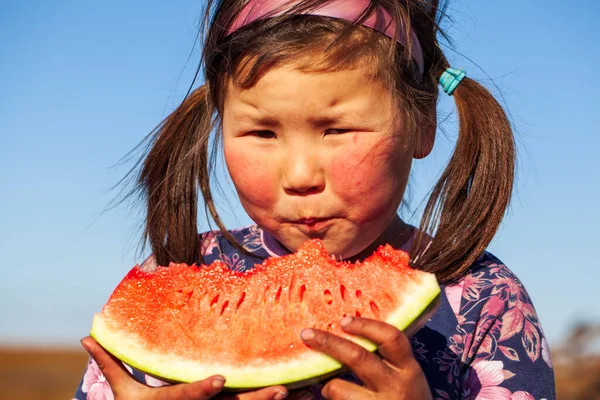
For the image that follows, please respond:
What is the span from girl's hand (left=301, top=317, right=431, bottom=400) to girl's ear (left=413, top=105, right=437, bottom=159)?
1.02 meters

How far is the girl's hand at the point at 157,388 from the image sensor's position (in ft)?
5.59

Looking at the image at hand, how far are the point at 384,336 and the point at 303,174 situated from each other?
677mm

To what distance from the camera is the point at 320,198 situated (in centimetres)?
223

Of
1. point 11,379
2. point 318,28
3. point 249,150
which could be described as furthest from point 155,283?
point 11,379

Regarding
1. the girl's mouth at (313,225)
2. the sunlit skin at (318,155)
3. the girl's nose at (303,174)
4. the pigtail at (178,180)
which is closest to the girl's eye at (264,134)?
the sunlit skin at (318,155)

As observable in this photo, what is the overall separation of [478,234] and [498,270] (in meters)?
0.19

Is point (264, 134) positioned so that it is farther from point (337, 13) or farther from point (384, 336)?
point (384, 336)

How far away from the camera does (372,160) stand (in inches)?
88.9

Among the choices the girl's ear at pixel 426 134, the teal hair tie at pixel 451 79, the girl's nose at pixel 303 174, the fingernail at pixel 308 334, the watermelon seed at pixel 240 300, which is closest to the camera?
the fingernail at pixel 308 334

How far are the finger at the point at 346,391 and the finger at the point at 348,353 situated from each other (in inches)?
1.8

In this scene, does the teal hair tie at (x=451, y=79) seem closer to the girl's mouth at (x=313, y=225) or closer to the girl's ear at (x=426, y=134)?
the girl's ear at (x=426, y=134)

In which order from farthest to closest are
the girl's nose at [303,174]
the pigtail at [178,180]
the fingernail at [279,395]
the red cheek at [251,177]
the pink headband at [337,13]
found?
1. the pigtail at [178,180]
2. the pink headband at [337,13]
3. the red cheek at [251,177]
4. the girl's nose at [303,174]
5. the fingernail at [279,395]

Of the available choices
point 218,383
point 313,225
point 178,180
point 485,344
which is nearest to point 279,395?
point 218,383

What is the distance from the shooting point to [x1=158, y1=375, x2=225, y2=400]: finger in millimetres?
1692
